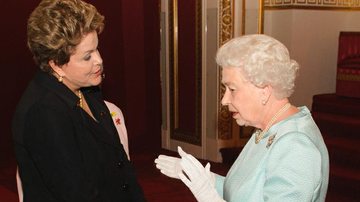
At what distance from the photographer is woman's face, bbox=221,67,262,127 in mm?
1594

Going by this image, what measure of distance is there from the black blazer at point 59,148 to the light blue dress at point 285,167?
0.44 meters

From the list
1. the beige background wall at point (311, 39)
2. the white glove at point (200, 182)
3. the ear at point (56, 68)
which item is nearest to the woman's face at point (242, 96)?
the white glove at point (200, 182)

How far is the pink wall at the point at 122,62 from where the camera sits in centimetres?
510

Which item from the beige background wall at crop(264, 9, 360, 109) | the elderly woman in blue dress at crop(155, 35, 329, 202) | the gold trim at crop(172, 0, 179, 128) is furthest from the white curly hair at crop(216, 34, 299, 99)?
the gold trim at crop(172, 0, 179, 128)

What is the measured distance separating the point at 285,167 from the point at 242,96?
0.94 feet

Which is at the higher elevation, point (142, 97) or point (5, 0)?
point (5, 0)

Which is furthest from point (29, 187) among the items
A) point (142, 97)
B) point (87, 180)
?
point (142, 97)

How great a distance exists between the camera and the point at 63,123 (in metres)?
1.59

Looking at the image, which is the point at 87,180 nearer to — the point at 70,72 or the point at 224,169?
the point at 70,72

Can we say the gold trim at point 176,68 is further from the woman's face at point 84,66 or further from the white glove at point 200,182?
the white glove at point 200,182

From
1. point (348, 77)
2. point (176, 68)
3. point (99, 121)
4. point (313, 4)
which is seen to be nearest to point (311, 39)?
point (313, 4)

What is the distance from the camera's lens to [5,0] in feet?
16.5

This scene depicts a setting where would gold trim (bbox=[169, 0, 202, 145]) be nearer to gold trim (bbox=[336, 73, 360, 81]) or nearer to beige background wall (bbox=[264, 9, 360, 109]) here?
beige background wall (bbox=[264, 9, 360, 109])

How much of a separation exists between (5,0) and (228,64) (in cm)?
402
